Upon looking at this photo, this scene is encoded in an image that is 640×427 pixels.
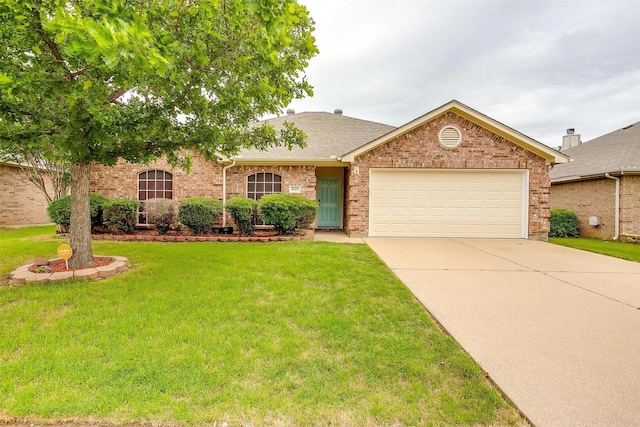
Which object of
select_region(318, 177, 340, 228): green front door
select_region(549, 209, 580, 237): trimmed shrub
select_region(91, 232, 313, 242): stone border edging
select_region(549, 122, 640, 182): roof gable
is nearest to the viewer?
select_region(91, 232, 313, 242): stone border edging

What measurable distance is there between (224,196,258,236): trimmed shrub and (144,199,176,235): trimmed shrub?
1.77m

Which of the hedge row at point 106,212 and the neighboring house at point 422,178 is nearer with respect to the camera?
the hedge row at point 106,212

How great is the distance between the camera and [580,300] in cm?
413

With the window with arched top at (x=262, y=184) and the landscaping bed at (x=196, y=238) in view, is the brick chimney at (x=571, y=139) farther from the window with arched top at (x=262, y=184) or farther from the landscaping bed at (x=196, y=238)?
the landscaping bed at (x=196, y=238)

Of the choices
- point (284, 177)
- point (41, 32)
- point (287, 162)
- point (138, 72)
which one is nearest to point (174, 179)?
point (284, 177)

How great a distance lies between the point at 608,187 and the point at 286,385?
48.1ft

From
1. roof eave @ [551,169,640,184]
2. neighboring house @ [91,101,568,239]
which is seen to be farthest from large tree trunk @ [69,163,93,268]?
roof eave @ [551,169,640,184]

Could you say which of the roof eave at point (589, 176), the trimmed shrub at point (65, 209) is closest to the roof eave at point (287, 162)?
the trimmed shrub at point (65, 209)

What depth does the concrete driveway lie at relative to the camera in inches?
82.8

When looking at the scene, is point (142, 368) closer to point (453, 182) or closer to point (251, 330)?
point (251, 330)

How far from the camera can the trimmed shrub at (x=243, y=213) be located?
29.5ft

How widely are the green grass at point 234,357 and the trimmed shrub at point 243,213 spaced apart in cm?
434

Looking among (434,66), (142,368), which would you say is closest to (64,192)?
(142,368)

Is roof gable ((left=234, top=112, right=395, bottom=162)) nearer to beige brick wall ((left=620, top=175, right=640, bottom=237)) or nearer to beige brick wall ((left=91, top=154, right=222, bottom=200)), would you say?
beige brick wall ((left=91, top=154, right=222, bottom=200))
